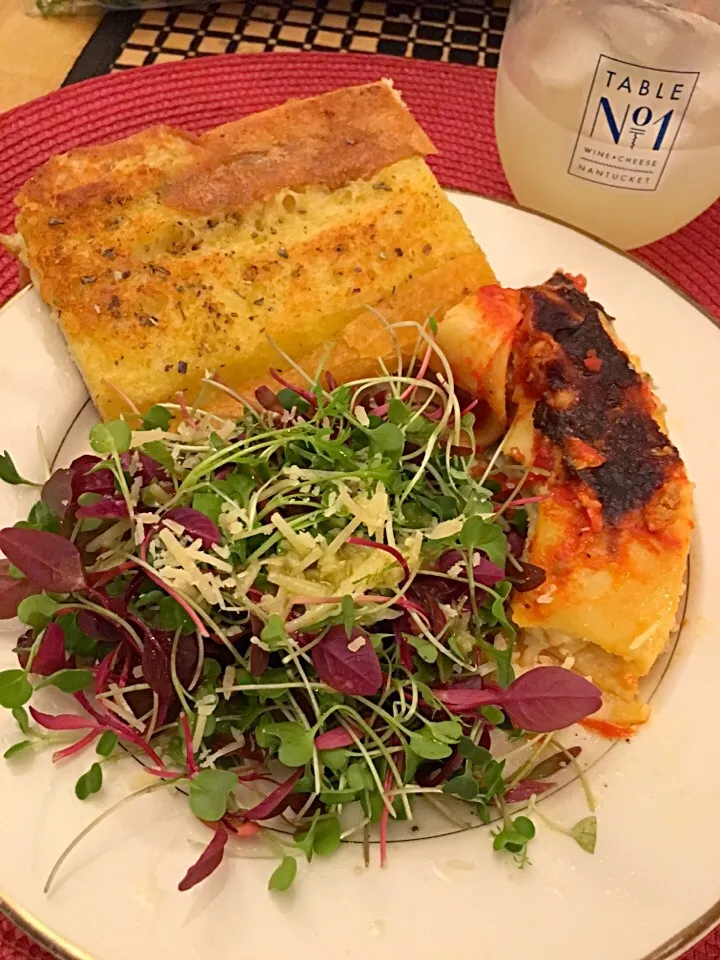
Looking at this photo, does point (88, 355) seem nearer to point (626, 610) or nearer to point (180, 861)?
point (180, 861)

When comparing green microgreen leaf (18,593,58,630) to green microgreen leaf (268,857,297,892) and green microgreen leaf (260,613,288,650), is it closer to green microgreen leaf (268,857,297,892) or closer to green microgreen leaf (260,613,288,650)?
green microgreen leaf (260,613,288,650)

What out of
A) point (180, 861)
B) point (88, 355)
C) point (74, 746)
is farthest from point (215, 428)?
point (180, 861)

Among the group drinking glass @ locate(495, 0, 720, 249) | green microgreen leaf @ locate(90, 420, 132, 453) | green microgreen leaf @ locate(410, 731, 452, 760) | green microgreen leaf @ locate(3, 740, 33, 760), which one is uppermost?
drinking glass @ locate(495, 0, 720, 249)

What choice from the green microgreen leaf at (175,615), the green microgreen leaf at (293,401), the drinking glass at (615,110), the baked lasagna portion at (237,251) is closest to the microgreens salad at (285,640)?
the green microgreen leaf at (175,615)

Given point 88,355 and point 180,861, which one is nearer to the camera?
point 180,861

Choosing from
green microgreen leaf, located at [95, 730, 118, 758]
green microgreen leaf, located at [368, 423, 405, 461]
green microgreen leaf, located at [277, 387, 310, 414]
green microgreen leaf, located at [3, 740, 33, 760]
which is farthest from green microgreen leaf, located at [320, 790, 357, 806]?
green microgreen leaf, located at [277, 387, 310, 414]
